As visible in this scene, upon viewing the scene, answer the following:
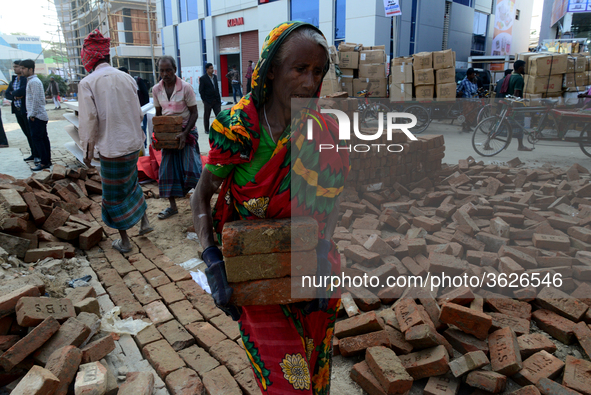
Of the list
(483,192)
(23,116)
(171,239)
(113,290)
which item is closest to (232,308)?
(113,290)

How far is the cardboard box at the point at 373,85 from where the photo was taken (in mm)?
11477

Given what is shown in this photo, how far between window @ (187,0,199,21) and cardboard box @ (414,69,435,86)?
57.1 ft

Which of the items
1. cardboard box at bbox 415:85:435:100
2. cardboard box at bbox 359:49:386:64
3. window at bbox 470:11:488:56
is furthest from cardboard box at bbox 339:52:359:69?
window at bbox 470:11:488:56

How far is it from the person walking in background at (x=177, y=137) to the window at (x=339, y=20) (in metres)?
12.0

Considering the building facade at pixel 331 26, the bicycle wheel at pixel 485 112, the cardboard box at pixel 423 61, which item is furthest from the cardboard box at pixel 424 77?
the bicycle wheel at pixel 485 112

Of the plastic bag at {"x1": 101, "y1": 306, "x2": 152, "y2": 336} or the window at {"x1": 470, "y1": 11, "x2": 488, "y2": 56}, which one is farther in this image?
the window at {"x1": 470, "y1": 11, "x2": 488, "y2": 56}

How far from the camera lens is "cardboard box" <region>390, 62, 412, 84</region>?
420 inches

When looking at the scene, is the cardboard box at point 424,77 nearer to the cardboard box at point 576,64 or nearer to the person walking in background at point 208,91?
the cardboard box at point 576,64

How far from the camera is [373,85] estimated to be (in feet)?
37.8

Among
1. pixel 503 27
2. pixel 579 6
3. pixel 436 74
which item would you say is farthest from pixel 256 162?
pixel 503 27

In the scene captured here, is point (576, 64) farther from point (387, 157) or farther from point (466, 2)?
point (466, 2)

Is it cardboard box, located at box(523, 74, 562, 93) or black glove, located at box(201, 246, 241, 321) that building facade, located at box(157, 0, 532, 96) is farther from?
black glove, located at box(201, 246, 241, 321)

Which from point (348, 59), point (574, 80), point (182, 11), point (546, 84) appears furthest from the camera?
point (182, 11)

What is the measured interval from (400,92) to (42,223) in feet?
30.7
